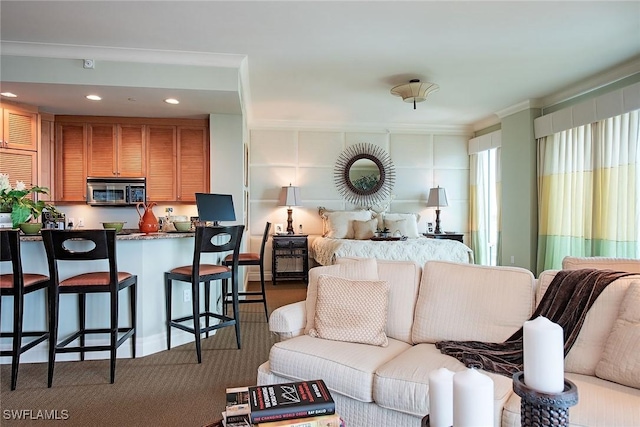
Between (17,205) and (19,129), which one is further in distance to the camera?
(19,129)

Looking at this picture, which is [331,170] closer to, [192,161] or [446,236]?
[446,236]

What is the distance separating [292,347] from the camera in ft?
6.84

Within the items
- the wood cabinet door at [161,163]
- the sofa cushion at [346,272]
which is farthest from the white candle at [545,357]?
the wood cabinet door at [161,163]

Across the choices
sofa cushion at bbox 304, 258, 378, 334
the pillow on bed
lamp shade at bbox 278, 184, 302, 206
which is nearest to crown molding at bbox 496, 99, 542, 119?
the pillow on bed

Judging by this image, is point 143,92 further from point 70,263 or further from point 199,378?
point 199,378

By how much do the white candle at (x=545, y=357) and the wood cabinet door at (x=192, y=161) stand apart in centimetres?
496

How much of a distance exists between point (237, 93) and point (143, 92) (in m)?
0.97

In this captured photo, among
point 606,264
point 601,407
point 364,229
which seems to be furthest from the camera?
point 364,229

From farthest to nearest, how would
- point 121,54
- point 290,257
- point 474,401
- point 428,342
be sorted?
1. point 290,257
2. point 121,54
3. point 428,342
4. point 474,401

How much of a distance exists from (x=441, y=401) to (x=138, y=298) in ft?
9.80

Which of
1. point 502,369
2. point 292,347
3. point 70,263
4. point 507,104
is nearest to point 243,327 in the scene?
point 70,263

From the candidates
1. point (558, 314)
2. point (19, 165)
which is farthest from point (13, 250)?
point (558, 314)

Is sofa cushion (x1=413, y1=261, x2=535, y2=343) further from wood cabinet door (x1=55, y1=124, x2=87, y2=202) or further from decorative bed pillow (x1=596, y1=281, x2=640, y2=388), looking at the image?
wood cabinet door (x1=55, y1=124, x2=87, y2=202)

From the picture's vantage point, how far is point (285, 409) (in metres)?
1.18
